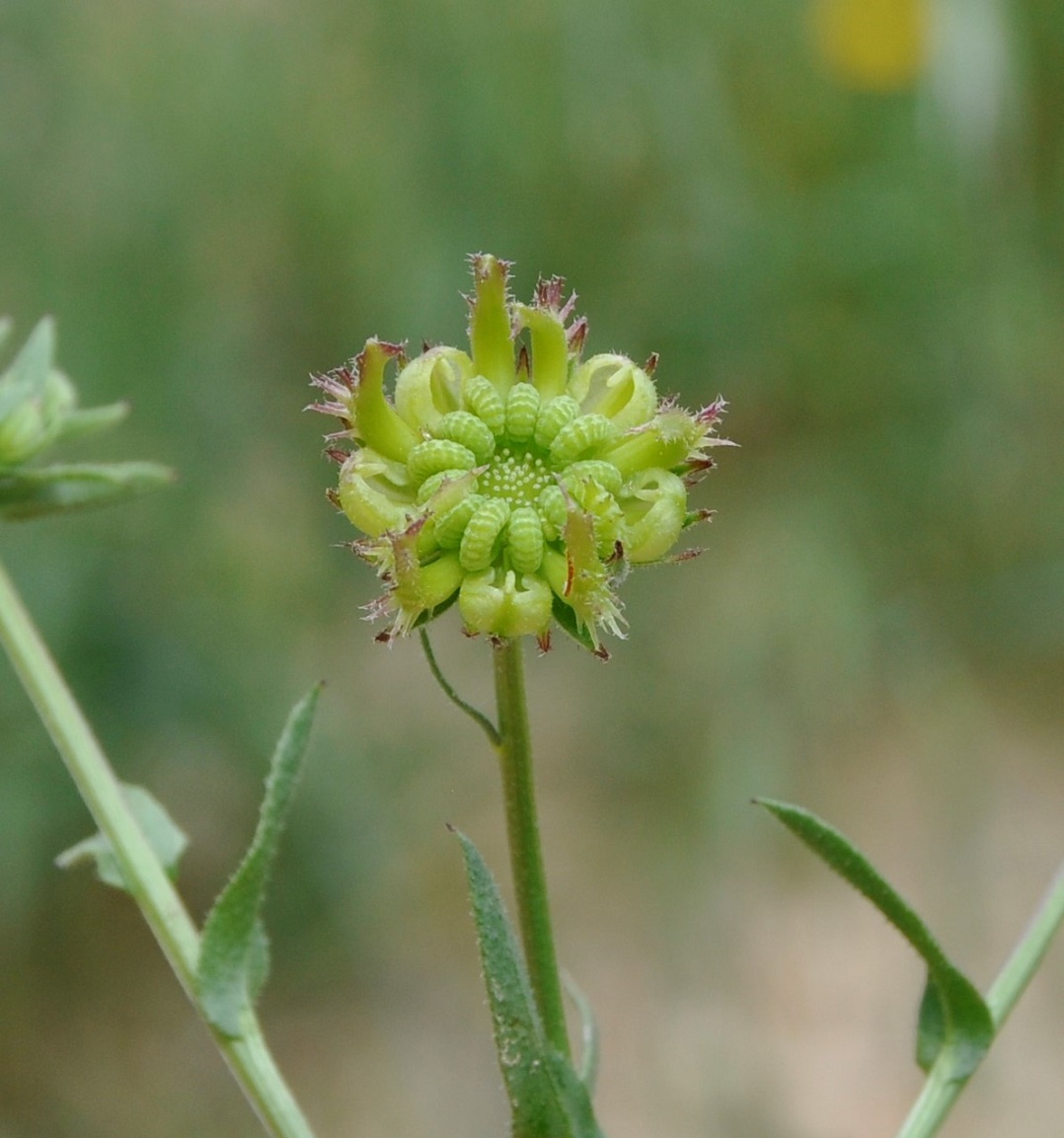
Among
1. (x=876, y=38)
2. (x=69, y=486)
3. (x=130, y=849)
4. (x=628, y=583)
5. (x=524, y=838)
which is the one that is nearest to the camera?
(x=524, y=838)

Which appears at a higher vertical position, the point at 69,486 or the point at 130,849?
the point at 69,486

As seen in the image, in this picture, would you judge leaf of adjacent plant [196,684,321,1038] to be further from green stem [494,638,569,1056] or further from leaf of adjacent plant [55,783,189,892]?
green stem [494,638,569,1056]

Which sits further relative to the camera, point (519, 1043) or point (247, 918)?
point (247, 918)

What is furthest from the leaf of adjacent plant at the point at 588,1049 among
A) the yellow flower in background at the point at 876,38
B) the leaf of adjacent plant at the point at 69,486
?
the yellow flower in background at the point at 876,38

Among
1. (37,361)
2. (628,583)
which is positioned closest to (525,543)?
(37,361)

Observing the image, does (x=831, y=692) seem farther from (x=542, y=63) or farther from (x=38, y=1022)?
(x=38, y=1022)

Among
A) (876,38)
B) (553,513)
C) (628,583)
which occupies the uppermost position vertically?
(876,38)

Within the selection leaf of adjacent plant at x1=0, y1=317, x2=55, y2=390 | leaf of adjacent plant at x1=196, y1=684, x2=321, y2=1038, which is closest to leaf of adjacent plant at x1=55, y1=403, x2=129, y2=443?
leaf of adjacent plant at x1=0, y1=317, x2=55, y2=390

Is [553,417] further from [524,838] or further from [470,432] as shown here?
[524,838]
